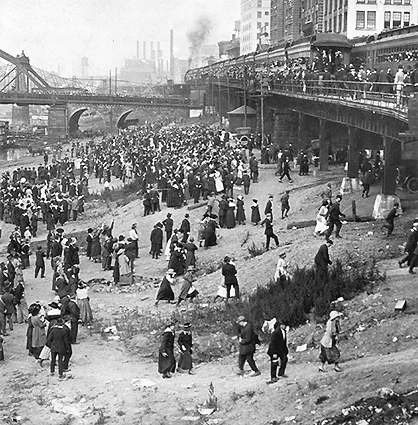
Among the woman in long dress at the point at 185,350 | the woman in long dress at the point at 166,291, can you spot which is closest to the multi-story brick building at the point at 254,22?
the woman in long dress at the point at 166,291

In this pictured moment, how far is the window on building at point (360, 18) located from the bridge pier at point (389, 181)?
47.7m

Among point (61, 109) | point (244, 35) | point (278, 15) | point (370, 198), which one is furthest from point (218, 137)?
point (244, 35)

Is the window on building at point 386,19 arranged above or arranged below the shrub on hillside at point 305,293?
above

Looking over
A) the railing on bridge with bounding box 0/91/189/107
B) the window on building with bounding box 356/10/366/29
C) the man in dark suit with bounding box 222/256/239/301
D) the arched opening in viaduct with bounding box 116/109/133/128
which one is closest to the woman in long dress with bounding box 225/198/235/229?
the man in dark suit with bounding box 222/256/239/301

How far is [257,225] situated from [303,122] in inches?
613

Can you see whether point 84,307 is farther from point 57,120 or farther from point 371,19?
point 57,120

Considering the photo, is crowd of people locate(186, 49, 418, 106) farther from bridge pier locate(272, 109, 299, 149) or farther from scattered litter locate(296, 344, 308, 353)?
scattered litter locate(296, 344, 308, 353)

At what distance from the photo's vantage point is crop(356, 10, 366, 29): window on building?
2665 inches

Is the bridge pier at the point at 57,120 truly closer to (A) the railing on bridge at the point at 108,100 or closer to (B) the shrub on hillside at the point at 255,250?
(A) the railing on bridge at the point at 108,100

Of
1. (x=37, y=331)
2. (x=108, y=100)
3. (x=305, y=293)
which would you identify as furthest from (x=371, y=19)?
(x=37, y=331)

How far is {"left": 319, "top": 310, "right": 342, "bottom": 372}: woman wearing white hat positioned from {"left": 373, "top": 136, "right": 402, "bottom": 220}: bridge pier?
11.6 metres

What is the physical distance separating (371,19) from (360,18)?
1105mm

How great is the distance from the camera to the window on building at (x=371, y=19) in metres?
67.8

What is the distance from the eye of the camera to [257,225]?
26250mm
